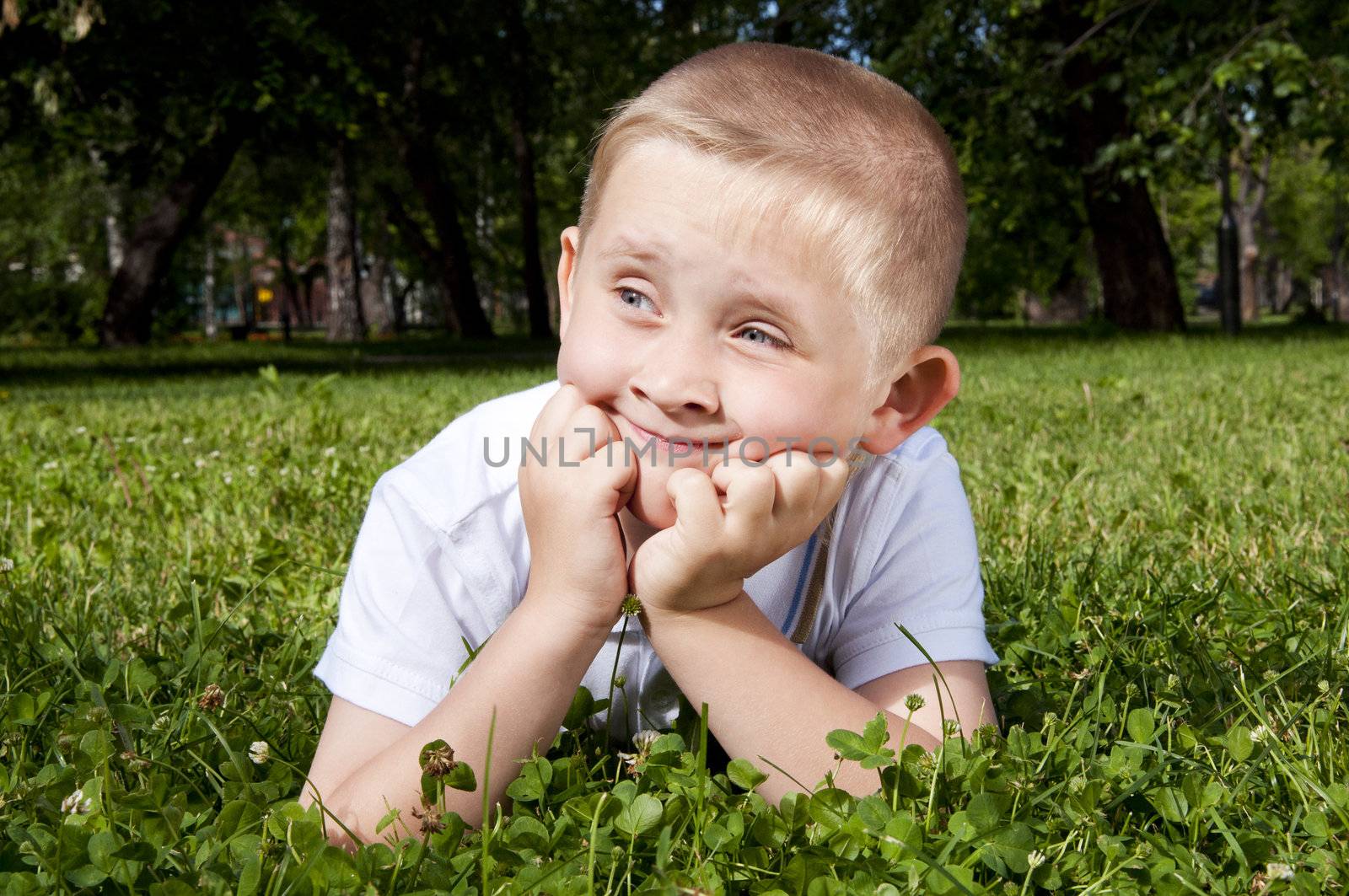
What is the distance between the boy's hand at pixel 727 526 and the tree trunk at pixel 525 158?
2126 cm

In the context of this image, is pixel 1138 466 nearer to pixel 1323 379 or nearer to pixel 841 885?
pixel 841 885

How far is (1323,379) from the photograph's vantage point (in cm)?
842

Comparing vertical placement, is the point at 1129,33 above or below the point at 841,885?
above

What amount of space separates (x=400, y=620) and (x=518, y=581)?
0.69ft

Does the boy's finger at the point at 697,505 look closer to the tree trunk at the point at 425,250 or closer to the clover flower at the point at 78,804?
the clover flower at the point at 78,804

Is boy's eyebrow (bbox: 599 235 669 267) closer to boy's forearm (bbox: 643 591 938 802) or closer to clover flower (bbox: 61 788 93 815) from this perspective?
boy's forearm (bbox: 643 591 938 802)

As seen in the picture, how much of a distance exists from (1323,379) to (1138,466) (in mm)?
4534

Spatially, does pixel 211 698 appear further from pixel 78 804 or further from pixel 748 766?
pixel 748 766

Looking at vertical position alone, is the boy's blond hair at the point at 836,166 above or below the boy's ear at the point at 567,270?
above

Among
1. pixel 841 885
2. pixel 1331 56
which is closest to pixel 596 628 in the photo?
pixel 841 885

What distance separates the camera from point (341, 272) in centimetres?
2948

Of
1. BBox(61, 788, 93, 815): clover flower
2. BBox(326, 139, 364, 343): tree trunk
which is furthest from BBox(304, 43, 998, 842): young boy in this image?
BBox(326, 139, 364, 343): tree trunk

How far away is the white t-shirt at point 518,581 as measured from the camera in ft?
6.79

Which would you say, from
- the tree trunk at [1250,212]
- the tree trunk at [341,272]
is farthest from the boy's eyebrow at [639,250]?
the tree trunk at [1250,212]
